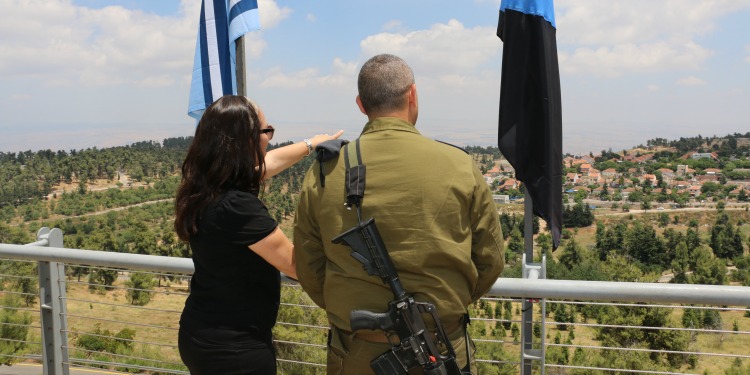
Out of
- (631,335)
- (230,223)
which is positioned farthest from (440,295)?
(631,335)

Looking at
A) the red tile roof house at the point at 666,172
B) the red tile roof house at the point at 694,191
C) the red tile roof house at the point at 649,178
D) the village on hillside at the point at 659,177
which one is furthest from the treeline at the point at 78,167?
the red tile roof house at the point at 666,172

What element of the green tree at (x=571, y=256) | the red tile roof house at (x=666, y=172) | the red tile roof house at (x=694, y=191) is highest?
the red tile roof house at (x=666, y=172)

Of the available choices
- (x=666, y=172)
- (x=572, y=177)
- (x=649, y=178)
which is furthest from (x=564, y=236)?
(x=666, y=172)

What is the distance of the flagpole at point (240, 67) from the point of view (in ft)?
12.8

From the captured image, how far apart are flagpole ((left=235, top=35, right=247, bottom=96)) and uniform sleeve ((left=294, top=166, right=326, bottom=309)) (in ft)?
6.80

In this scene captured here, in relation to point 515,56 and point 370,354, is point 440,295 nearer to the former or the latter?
point 370,354

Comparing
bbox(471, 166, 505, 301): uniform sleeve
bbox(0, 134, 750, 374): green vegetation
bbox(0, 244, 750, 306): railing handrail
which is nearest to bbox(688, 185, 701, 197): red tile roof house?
bbox(0, 134, 750, 374): green vegetation

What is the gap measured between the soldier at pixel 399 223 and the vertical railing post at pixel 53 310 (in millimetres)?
2005

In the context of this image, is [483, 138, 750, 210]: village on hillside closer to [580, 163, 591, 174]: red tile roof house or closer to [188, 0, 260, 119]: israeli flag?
[580, 163, 591, 174]: red tile roof house

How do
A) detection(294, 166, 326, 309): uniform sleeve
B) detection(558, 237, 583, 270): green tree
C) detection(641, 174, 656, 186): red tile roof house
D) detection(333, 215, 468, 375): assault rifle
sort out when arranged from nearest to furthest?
detection(333, 215, 468, 375): assault rifle → detection(294, 166, 326, 309): uniform sleeve → detection(558, 237, 583, 270): green tree → detection(641, 174, 656, 186): red tile roof house

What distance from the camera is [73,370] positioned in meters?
3.78

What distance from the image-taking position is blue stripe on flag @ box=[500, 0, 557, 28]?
309 cm

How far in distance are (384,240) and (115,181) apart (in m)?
110

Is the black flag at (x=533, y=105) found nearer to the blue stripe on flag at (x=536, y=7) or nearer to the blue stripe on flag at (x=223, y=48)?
the blue stripe on flag at (x=536, y=7)
